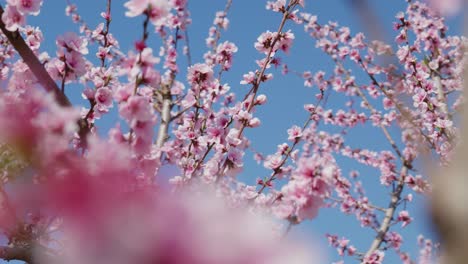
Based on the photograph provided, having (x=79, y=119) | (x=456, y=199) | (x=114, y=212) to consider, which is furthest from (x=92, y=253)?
(x=79, y=119)

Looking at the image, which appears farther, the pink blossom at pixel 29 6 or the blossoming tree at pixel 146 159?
the pink blossom at pixel 29 6

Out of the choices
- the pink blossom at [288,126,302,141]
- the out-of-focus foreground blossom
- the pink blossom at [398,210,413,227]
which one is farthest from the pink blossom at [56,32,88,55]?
the pink blossom at [398,210,413,227]

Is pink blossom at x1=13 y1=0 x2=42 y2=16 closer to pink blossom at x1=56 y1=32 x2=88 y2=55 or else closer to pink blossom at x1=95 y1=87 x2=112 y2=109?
pink blossom at x1=56 y1=32 x2=88 y2=55

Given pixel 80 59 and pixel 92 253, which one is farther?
pixel 80 59

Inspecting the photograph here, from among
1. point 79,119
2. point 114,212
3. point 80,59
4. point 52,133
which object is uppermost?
point 80,59

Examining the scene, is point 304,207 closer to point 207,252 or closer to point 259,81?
point 207,252

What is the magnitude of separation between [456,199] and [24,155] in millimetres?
1368

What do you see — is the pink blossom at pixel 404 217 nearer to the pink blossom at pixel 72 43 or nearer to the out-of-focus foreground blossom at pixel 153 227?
the pink blossom at pixel 72 43

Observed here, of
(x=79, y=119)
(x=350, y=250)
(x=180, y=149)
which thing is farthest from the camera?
(x=350, y=250)

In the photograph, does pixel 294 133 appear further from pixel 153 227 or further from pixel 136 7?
pixel 153 227

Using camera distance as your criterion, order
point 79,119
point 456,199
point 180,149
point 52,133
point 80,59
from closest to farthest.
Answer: point 456,199
point 52,133
point 79,119
point 80,59
point 180,149

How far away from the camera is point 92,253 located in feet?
2.07

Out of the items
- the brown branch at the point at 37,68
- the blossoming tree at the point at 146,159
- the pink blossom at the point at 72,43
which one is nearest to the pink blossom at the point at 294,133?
the blossoming tree at the point at 146,159

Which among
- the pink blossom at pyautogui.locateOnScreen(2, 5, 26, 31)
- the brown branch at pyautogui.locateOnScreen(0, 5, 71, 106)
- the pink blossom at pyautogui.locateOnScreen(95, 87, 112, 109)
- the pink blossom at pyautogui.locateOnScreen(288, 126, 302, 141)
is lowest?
the brown branch at pyautogui.locateOnScreen(0, 5, 71, 106)
